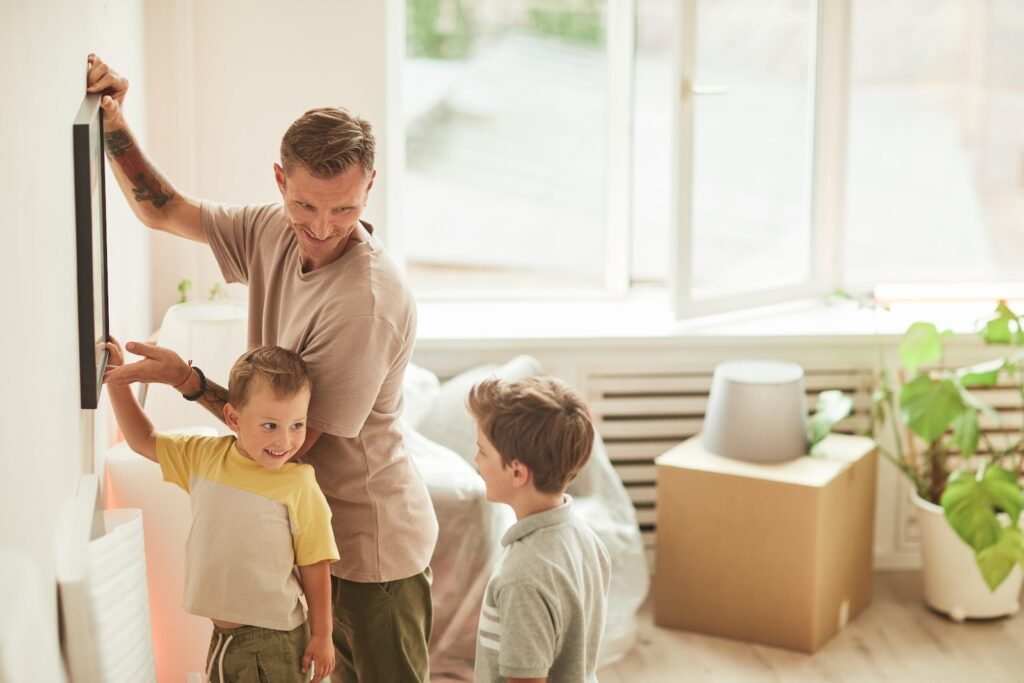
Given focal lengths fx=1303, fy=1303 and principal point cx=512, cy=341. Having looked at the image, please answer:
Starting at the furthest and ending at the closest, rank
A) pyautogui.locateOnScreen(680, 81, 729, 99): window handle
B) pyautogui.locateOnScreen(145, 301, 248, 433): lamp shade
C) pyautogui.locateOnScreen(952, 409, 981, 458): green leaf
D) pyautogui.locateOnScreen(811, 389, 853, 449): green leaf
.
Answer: pyautogui.locateOnScreen(680, 81, 729, 99): window handle → pyautogui.locateOnScreen(811, 389, 853, 449): green leaf → pyautogui.locateOnScreen(952, 409, 981, 458): green leaf → pyautogui.locateOnScreen(145, 301, 248, 433): lamp shade

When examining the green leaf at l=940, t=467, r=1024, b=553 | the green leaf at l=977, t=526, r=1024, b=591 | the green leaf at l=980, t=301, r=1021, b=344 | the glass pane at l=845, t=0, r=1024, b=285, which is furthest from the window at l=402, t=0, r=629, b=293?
the green leaf at l=977, t=526, r=1024, b=591

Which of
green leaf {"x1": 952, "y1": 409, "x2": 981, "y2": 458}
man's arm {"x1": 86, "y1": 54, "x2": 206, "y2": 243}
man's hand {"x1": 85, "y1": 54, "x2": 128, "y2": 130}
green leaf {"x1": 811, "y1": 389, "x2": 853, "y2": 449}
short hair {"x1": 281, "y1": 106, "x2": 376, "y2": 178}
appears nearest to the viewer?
short hair {"x1": 281, "y1": 106, "x2": 376, "y2": 178}

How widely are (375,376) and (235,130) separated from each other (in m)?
1.83

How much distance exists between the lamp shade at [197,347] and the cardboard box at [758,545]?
4.06 ft

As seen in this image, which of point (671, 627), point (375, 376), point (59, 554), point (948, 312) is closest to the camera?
point (59, 554)

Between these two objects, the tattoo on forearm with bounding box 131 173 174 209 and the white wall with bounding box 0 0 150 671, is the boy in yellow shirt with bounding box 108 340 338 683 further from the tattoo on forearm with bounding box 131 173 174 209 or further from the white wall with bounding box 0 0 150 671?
the tattoo on forearm with bounding box 131 173 174 209

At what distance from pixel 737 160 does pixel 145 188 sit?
2096 mm

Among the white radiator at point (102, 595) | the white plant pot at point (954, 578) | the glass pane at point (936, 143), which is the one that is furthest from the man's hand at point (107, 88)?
the glass pane at point (936, 143)

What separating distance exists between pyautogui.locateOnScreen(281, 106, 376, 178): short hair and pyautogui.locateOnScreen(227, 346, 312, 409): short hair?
26 cm

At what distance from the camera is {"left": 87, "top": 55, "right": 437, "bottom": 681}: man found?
1.83 metres

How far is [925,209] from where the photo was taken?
422 centimetres

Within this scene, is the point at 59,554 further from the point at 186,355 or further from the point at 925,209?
the point at 925,209

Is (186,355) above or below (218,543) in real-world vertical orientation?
above

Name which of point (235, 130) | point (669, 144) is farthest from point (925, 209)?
point (235, 130)
